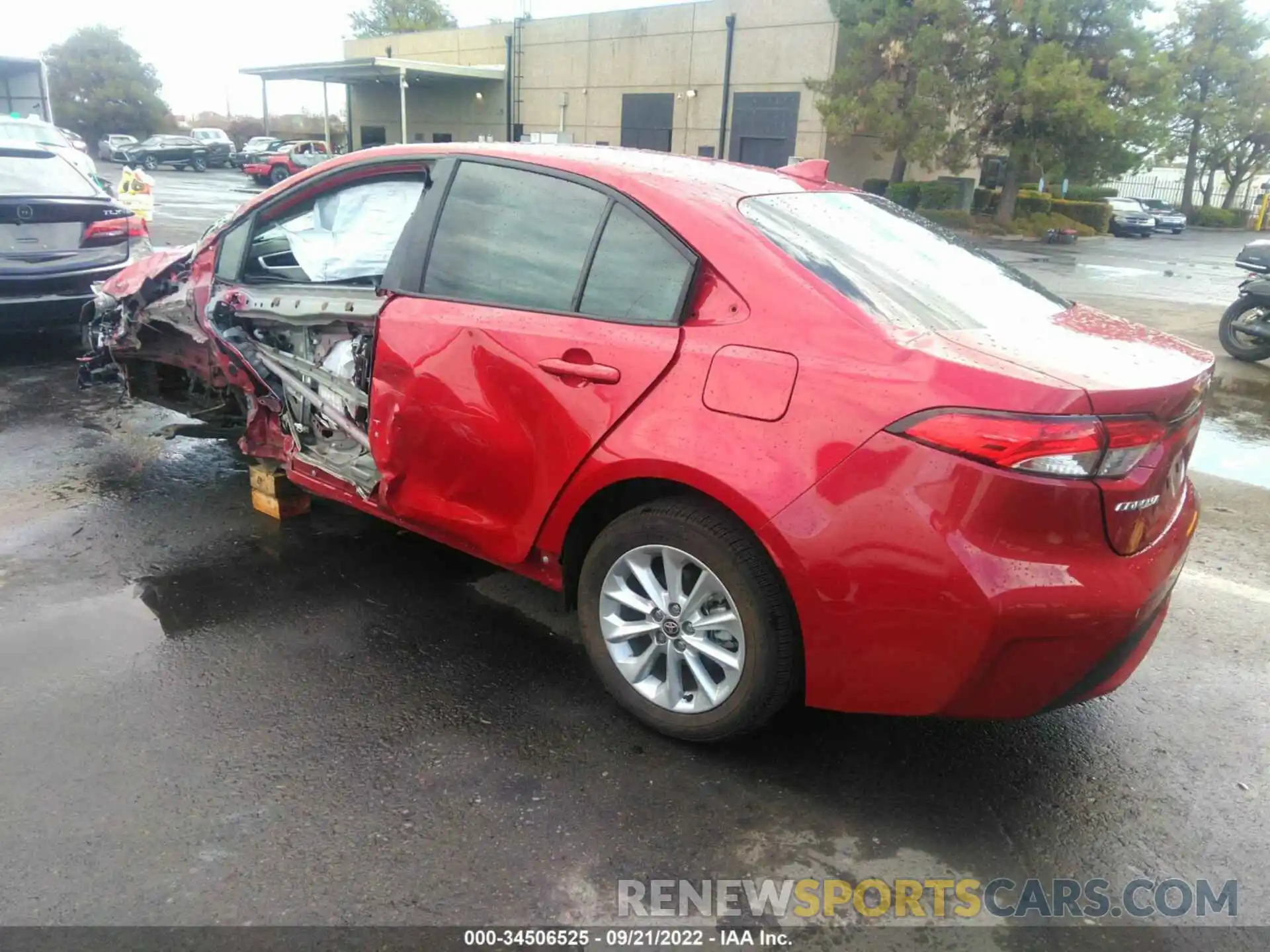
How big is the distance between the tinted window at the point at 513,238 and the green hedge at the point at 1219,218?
47.9 metres

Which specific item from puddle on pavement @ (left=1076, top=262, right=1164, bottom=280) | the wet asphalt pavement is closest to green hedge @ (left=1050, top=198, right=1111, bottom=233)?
puddle on pavement @ (left=1076, top=262, right=1164, bottom=280)

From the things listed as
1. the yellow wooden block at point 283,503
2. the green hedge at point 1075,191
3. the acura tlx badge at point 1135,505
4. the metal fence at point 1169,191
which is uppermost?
the metal fence at point 1169,191

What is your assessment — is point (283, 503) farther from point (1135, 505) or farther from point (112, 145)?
point (112, 145)

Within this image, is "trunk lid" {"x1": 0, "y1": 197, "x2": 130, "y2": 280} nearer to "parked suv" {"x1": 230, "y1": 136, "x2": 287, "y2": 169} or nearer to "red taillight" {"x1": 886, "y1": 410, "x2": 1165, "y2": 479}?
"red taillight" {"x1": 886, "y1": 410, "x2": 1165, "y2": 479}

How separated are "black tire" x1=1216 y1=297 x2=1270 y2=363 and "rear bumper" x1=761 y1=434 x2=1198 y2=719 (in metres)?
8.35

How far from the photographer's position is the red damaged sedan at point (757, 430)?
2.29 m

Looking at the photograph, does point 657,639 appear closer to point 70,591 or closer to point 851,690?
point 851,690

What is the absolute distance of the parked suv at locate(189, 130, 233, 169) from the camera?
4762 cm

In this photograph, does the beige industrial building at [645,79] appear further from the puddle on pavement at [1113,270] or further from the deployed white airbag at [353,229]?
the deployed white airbag at [353,229]

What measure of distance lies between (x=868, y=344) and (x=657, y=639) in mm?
1078

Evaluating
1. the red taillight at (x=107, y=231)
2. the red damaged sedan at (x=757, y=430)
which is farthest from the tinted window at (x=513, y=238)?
the red taillight at (x=107, y=231)

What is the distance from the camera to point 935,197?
29.0m

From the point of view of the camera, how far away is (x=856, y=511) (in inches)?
93.0

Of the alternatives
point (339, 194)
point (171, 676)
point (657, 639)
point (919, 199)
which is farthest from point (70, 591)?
point (919, 199)
